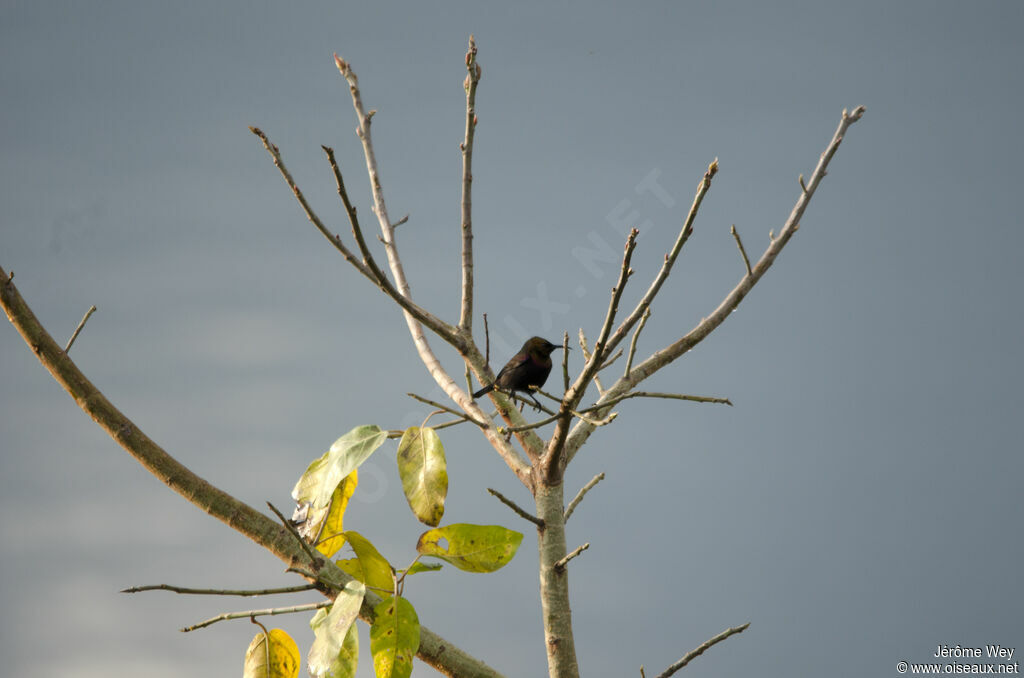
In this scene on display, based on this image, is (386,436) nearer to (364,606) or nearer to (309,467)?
(309,467)

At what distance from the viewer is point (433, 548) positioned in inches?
73.3

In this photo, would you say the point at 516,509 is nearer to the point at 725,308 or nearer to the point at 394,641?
the point at 394,641

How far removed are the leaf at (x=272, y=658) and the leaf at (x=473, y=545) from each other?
43cm

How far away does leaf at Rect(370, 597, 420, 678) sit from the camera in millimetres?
1758

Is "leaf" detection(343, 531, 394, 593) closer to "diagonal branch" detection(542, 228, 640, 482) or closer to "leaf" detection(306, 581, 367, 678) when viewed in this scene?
"leaf" detection(306, 581, 367, 678)

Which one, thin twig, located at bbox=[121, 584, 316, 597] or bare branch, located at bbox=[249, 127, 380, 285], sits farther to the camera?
bare branch, located at bbox=[249, 127, 380, 285]

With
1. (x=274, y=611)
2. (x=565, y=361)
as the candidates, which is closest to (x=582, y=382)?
(x=565, y=361)

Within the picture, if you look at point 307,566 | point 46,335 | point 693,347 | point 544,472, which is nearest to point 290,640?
point 307,566

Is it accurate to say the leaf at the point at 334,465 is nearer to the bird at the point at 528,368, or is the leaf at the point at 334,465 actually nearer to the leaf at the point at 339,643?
the leaf at the point at 339,643

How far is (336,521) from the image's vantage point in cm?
211

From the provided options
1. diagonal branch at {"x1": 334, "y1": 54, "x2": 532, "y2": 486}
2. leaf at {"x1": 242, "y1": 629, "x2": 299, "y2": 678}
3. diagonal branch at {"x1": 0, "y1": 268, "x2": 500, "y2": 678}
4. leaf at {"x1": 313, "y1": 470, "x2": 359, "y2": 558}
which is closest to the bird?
diagonal branch at {"x1": 334, "y1": 54, "x2": 532, "y2": 486}

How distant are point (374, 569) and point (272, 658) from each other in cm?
35

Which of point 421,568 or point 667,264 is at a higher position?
point 667,264

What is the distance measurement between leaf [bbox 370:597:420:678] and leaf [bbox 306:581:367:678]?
2.2 inches
